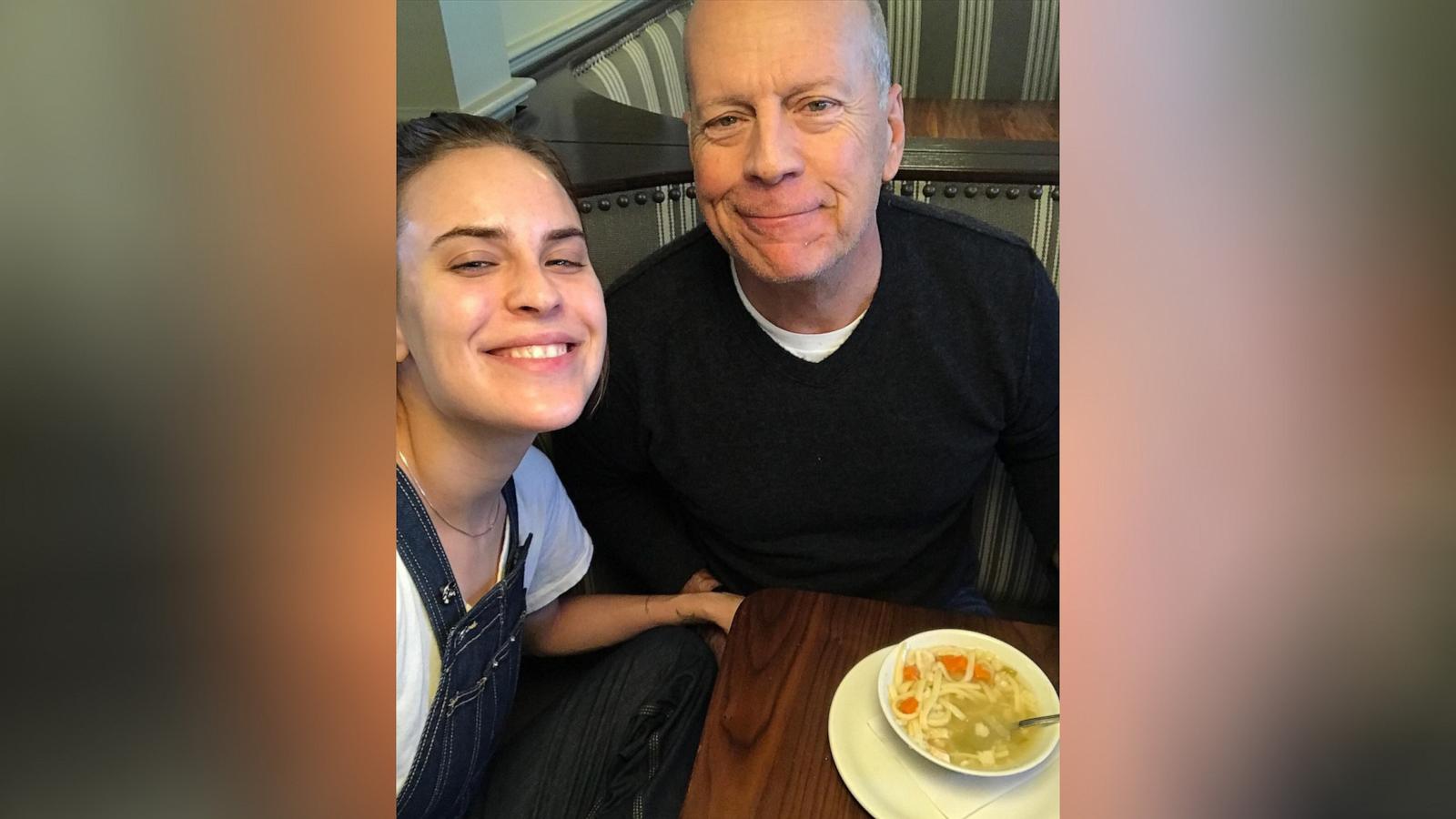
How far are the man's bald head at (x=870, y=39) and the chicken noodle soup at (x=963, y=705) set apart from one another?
261 mm

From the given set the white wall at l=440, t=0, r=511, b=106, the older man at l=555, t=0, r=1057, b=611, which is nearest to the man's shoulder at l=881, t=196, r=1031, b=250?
the older man at l=555, t=0, r=1057, b=611

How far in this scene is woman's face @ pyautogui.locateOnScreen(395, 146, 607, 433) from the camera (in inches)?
9.0

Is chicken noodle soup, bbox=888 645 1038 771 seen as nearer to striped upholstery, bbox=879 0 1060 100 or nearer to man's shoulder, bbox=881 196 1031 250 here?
man's shoulder, bbox=881 196 1031 250

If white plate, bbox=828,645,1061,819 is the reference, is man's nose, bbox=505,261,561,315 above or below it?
above

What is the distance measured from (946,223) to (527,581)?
39cm

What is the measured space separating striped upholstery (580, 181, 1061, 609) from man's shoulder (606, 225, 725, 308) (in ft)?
0.05

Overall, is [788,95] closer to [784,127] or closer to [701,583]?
[784,127]

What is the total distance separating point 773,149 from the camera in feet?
0.87

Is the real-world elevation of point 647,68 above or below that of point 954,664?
above

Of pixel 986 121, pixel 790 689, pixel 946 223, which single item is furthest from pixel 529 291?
pixel 986 121
